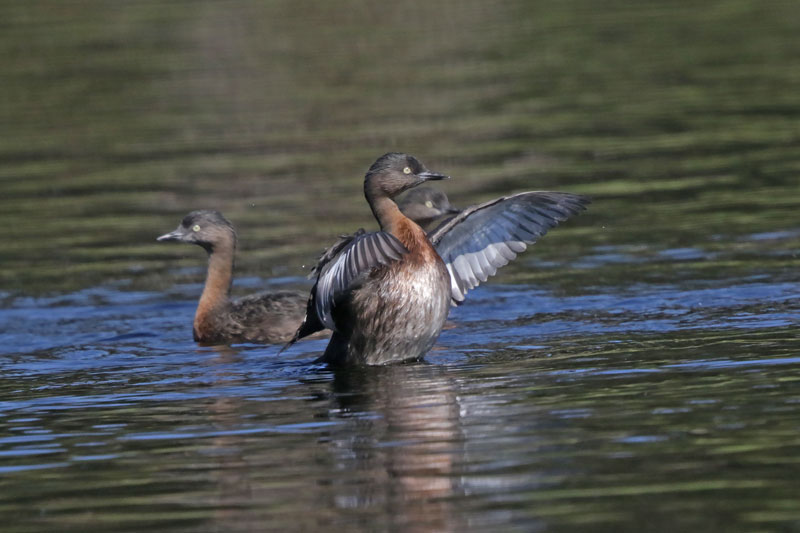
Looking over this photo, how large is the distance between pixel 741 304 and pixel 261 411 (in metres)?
4.20

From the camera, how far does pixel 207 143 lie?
21094 millimetres

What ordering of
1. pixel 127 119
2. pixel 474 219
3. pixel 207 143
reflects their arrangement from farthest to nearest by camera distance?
pixel 127 119, pixel 207 143, pixel 474 219

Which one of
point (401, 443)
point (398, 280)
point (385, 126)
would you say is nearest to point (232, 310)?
point (398, 280)

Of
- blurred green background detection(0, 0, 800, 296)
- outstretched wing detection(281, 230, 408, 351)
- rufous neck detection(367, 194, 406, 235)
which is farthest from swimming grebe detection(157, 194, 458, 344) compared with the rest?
rufous neck detection(367, 194, 406, 235)

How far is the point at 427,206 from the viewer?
13969 millimetres

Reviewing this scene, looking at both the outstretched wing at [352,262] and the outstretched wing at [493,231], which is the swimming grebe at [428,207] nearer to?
the outstretched wing at [493,231]

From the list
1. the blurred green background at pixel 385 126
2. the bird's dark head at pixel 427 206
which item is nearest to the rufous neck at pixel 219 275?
the blurred green background at pixel 385 126

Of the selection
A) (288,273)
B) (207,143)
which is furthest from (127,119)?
(288,273)

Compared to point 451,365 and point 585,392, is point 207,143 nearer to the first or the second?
point 451,365

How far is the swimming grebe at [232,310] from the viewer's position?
492 inches

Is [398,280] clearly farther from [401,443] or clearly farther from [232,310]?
[232,310]

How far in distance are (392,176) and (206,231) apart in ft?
11.8

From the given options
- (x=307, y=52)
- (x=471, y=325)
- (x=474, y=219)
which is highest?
(x=307, y=52)

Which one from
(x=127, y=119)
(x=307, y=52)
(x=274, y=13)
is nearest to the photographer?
(x=127, y=119)
